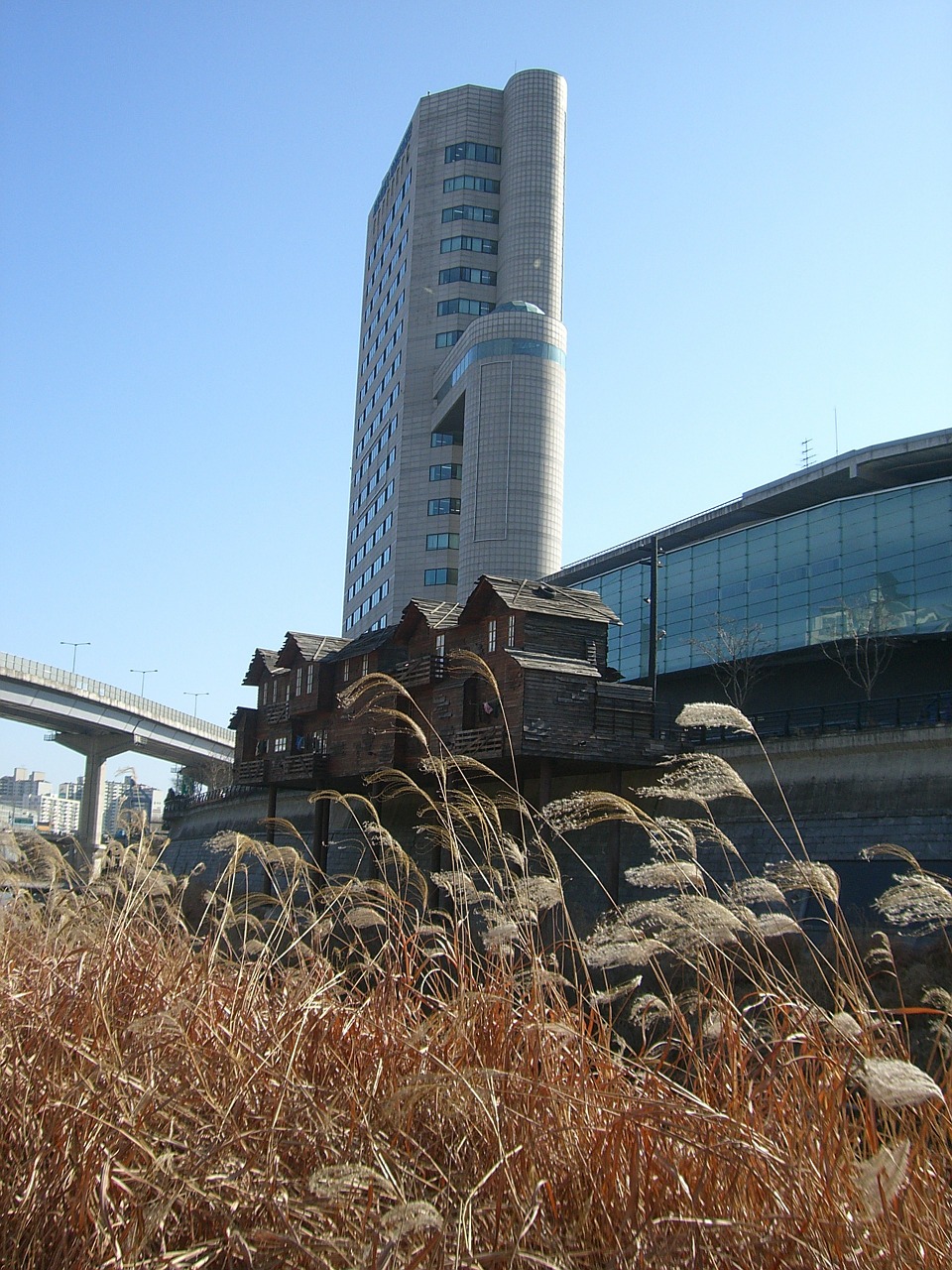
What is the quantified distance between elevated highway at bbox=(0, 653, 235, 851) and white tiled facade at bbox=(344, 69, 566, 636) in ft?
48.0

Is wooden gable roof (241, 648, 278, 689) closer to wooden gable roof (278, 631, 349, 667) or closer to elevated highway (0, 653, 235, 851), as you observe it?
wooden gable roof (278, 631, 349, 667)

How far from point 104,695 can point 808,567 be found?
4082 centimetres

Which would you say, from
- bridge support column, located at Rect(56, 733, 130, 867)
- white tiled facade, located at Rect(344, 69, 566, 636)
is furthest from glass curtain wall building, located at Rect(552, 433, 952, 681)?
bridge support column, located at Rect(56, 733, 130, 867)

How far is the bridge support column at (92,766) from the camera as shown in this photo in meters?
68.9

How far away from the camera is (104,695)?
6353 centimetres

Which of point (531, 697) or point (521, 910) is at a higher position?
point (531, 697)

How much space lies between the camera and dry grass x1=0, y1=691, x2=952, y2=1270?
2.84 metres

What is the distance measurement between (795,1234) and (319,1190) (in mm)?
1207

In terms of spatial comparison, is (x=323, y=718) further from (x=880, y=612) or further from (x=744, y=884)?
(x=744, y=884)

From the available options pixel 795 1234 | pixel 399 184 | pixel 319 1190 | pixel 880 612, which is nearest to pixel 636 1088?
pixel 795 1234

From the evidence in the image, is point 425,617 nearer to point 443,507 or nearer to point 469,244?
point 443,507

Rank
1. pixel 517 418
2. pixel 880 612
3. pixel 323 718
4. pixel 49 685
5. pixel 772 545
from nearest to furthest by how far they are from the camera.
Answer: pixel 323 718 < pixel 880 612 < pixel 772 545 < pixel 49 685 < pixel 517 418

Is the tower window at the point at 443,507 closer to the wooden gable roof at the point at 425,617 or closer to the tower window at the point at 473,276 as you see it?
the tower window at the point at 473,276

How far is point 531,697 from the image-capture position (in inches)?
912
